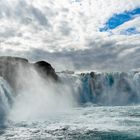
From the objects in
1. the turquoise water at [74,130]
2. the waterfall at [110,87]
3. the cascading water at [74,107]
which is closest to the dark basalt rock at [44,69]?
the cascading water at [74,107]

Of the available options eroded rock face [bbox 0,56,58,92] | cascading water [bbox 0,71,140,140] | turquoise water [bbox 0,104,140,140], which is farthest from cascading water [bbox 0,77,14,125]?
eroded rock face [bbox 0,56,58,92]

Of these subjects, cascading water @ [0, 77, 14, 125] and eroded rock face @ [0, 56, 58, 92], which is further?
eroded rock face @ [0, 56, 58, 92]

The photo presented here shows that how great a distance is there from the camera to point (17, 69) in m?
53.5

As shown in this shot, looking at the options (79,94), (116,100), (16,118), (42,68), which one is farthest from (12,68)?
(16,118)

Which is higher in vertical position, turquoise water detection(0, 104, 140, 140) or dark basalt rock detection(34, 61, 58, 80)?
dark basalt rock detection(34, 61, 58, 80)

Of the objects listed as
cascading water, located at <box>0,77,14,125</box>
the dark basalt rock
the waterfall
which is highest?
the dark basalt rock

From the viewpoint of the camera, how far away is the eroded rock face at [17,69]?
52181 mm

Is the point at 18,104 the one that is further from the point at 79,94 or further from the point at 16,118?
the point at 79,94

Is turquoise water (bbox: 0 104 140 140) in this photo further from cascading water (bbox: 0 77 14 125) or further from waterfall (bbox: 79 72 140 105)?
waterfall (bbox: 79 72 140 105)

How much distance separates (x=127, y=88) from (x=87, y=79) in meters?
8.31

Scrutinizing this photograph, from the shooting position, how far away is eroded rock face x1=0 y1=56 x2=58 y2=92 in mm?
52181

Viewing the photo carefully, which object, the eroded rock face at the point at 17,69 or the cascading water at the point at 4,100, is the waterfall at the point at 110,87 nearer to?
the eroded rock face at the point at 17,69

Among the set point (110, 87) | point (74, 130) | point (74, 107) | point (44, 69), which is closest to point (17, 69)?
point (44, 69)

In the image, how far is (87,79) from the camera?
61.9m
